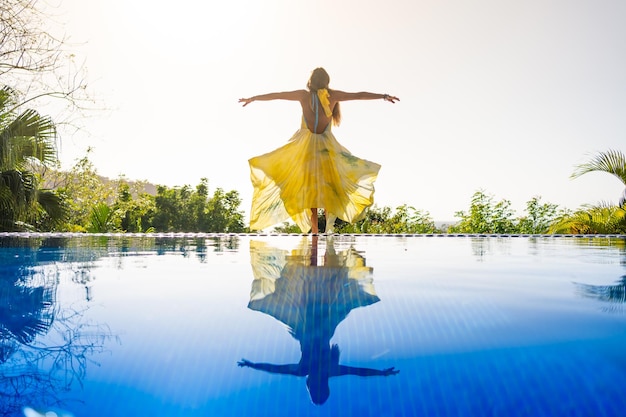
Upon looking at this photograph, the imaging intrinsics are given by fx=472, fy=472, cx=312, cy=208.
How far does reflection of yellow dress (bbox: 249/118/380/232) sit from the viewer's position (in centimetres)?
670

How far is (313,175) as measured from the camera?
22.0ft

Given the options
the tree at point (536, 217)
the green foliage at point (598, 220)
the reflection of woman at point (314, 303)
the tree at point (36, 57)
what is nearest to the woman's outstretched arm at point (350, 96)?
the reflection of woman at point (314, 303)

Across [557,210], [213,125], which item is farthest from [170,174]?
[557,210]

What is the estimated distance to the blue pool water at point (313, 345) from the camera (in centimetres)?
138

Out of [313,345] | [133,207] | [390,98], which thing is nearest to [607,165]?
[390,98]

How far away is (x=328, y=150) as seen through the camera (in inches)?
264

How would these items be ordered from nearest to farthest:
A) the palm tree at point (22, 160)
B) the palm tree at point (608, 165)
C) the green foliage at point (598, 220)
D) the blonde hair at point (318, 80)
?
the blonde hair at point (318, 80), the palm tree at point (22, 160), the green foliage at point (598, 220), the palm tree at point (608, 165)

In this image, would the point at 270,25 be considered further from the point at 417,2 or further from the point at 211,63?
the point at 417,2

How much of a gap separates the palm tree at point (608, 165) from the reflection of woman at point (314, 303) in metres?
7.69

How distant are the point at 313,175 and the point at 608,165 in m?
6.56

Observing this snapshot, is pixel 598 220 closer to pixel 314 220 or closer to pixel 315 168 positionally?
pixel 314 220

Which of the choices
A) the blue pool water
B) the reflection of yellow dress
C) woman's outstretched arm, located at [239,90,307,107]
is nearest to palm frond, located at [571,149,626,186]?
the reflection of yellow dress

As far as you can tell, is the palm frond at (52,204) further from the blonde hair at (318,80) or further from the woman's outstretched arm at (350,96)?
the woman's outstretched arm at (350,96)

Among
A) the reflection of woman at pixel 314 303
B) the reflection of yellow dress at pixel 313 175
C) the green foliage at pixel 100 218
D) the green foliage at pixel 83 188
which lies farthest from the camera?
the green foliage at pixel 83 188
